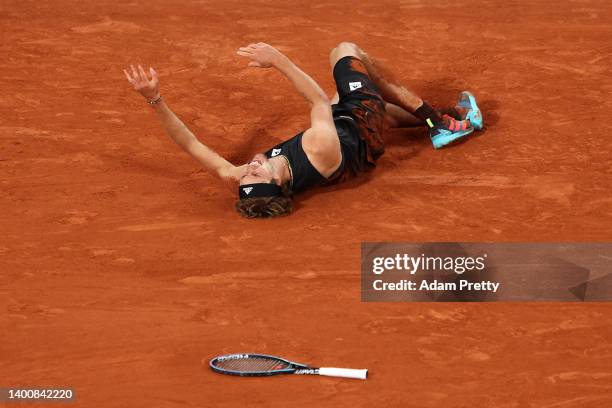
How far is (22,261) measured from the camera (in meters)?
7.18

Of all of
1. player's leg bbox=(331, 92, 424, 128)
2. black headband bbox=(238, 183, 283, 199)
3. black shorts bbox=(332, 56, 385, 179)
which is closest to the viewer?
black headband bbox=(238, 183, 283, 199)

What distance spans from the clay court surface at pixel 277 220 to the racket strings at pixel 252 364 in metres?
0.09

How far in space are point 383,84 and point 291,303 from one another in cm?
263

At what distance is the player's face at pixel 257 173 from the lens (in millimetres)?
7570

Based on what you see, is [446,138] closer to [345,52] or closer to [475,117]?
[475,117]

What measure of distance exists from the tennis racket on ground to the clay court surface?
0.06 meters

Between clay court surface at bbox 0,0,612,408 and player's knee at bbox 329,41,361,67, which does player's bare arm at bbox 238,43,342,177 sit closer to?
clay court surface at bbox 0,0,612,408

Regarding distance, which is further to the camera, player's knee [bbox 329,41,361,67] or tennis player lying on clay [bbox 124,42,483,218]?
player's knee [bbox 329,41,361,67]

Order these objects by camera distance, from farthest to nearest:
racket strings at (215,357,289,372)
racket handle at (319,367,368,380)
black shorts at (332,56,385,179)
Answer: 1. black shorts at (332,56,385,179)
2. racket strings at (215,357,289,372)
3. racket handle at (319,367,368,380)

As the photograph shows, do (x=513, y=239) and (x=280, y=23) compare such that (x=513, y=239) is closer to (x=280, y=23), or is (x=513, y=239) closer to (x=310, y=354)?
(x=310, y=354)

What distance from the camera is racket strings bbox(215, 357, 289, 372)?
6.04 metres

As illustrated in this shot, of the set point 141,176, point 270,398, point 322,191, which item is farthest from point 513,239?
point 141,176

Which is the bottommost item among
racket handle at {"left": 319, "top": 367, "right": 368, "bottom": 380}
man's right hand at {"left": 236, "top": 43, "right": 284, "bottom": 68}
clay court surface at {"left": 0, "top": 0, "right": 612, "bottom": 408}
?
racket handle at {"left": 319, "top": 367, "right": 368, "bottom": 380}

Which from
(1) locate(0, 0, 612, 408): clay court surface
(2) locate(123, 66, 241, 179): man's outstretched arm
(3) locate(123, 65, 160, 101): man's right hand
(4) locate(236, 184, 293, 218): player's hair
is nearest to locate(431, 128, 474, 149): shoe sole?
(1) locate(0, 0, 612, 408): clay court surface
